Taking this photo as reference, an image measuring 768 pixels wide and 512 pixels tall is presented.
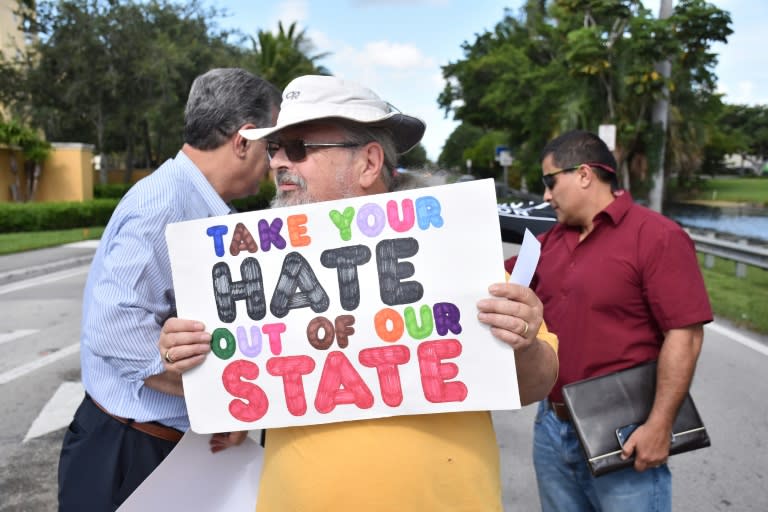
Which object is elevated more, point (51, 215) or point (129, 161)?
point (129, 161)

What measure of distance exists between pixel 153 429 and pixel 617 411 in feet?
5.02

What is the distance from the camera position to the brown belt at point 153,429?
2227 mm

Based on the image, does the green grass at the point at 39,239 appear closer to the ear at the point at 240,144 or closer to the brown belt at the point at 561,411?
the ear at the point at 240,144

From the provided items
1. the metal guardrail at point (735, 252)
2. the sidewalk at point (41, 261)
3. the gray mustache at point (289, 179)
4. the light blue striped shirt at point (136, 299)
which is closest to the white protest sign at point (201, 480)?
the light blue striped shirt at point (136, 299)

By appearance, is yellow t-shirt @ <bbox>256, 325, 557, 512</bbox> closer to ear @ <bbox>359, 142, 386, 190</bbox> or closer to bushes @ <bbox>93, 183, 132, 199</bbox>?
ear @ <bbox>359, 142, 386, 190</bbox>

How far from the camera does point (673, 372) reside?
7.48ft

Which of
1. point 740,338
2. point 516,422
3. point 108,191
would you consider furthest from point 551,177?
point 108,191

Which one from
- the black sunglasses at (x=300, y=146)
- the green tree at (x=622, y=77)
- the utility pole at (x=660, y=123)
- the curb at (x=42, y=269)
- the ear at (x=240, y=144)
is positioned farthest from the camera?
the green tree at (x=622, y=77)

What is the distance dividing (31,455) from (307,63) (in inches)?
1684

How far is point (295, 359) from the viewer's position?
1.68m

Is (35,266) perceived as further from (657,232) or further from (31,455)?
(657,232)

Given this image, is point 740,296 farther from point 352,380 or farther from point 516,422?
point 352,380

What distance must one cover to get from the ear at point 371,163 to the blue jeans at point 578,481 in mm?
1286

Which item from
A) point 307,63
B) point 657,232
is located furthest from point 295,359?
point 307,63
